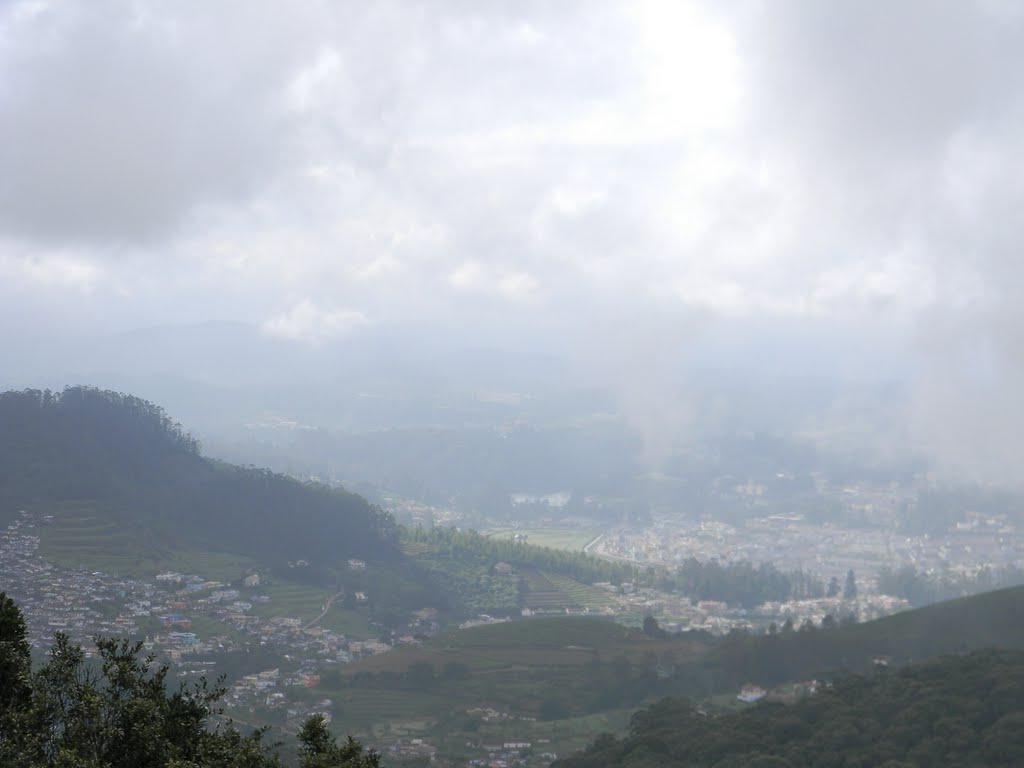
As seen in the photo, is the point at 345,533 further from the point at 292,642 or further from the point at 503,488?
the point at 503,488

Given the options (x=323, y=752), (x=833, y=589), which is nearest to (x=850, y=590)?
(x=833, y=589)

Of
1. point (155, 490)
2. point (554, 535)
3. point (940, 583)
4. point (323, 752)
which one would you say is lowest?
point (940, 583)

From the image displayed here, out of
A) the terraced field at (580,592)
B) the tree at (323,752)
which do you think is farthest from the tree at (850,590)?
the tree at (323,752)

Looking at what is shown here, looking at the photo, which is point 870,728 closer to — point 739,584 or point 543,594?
point 543,594

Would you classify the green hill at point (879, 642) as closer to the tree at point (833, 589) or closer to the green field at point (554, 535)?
the tree at point (833, 589)

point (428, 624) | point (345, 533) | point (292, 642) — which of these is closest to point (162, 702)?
point (292, 642)
